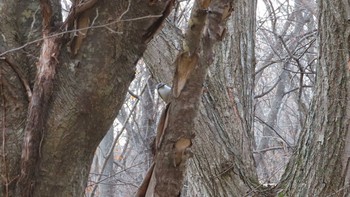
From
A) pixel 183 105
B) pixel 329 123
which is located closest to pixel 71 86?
pixel 183 105

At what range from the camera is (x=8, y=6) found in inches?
72.2

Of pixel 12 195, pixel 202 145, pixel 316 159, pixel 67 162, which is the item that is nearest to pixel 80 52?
pixel 67 162

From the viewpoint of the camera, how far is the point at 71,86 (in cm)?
179

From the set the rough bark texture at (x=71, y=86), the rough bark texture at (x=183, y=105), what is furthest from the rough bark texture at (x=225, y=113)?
the rough bark texture at (x=183, y=105)

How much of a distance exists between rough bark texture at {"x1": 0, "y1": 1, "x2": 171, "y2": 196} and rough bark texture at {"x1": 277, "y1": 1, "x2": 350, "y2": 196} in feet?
4.82

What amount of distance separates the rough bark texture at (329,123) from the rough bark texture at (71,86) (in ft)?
4.82

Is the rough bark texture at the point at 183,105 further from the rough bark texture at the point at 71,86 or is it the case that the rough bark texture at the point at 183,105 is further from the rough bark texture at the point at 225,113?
the rough bark texture at the point at 225,113

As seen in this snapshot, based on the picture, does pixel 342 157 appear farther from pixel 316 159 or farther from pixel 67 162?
pixel 67 162

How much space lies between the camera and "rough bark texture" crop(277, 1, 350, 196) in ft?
9.65

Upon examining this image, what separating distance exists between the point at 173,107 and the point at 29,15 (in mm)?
622

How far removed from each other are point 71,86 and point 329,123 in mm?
1686

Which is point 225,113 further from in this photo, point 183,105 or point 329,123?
point 183,105

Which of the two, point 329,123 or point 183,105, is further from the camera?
point 329,123

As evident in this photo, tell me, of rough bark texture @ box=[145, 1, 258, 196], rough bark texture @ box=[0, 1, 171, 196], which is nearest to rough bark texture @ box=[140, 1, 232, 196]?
rough bark texture @ box=[0, 1, 171, 196]
